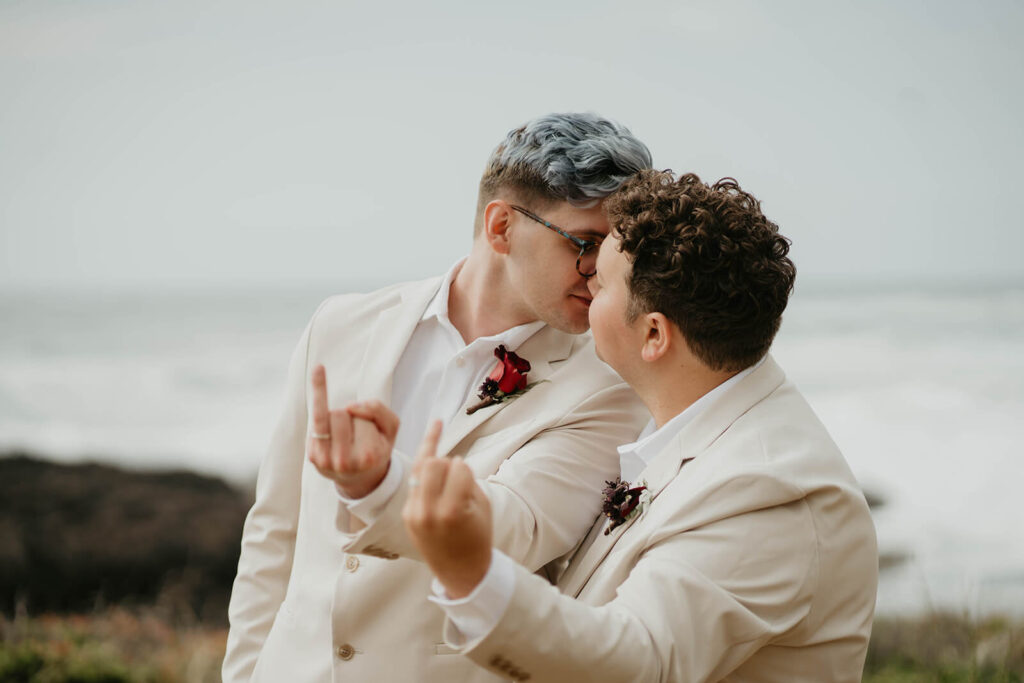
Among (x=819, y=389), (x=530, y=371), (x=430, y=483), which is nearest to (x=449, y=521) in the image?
(x=430, y=483)

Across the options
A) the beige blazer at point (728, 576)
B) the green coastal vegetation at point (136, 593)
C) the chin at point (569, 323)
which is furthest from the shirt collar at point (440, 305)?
the green coastal vegetation at point (136, 593)

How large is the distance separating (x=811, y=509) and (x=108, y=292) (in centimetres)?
1302

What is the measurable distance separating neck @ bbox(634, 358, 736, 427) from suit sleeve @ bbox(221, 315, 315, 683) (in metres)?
0.99

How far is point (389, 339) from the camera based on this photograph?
2.58 metres

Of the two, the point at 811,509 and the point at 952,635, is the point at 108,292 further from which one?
the point at 811,509

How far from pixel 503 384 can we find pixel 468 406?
4.3 inches

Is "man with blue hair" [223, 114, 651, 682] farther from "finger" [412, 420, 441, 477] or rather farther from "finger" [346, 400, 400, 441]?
"finger" [412, 420, 441, 477]

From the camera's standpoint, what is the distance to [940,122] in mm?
10320

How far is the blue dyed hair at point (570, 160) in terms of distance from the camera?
7.97ft

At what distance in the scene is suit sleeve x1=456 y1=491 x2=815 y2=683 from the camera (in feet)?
4.83

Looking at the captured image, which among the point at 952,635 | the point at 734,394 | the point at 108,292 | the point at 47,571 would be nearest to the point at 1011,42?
the point at 952,635

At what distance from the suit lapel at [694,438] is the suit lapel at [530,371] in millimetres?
473

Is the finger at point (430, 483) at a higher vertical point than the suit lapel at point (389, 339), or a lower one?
higher

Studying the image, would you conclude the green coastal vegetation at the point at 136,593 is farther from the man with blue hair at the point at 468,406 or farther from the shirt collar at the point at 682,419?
the shirt collar at the point at 682,419
